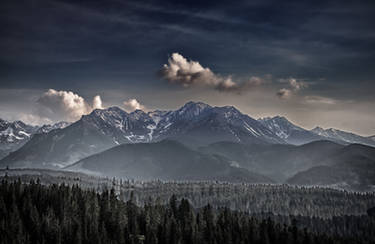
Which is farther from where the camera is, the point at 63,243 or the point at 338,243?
the point at 338,243

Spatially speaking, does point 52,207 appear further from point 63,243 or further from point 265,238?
point 265,238

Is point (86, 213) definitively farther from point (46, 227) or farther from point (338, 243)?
point (338, 243)

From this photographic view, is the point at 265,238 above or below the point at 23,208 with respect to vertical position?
below

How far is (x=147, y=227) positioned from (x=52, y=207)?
50038 mm

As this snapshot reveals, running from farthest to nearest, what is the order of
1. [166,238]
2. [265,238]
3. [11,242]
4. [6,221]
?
[265,238], [166,238], [6,221], [11,242]

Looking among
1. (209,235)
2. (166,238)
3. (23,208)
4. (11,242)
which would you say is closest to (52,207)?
(23,208)

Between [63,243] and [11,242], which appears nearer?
[11,242]

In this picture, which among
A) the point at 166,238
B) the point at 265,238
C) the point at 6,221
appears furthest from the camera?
the point at 265,238

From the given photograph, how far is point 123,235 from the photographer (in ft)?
585

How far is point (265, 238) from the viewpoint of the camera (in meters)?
197

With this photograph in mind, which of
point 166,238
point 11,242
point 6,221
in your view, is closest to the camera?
point 11,242

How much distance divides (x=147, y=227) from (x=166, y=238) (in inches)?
433

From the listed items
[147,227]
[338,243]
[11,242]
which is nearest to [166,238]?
[147,227]

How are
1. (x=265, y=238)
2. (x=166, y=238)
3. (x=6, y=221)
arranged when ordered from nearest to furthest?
(x=6, y=221) < (x=166, y=238) < (x=265, y=238)
